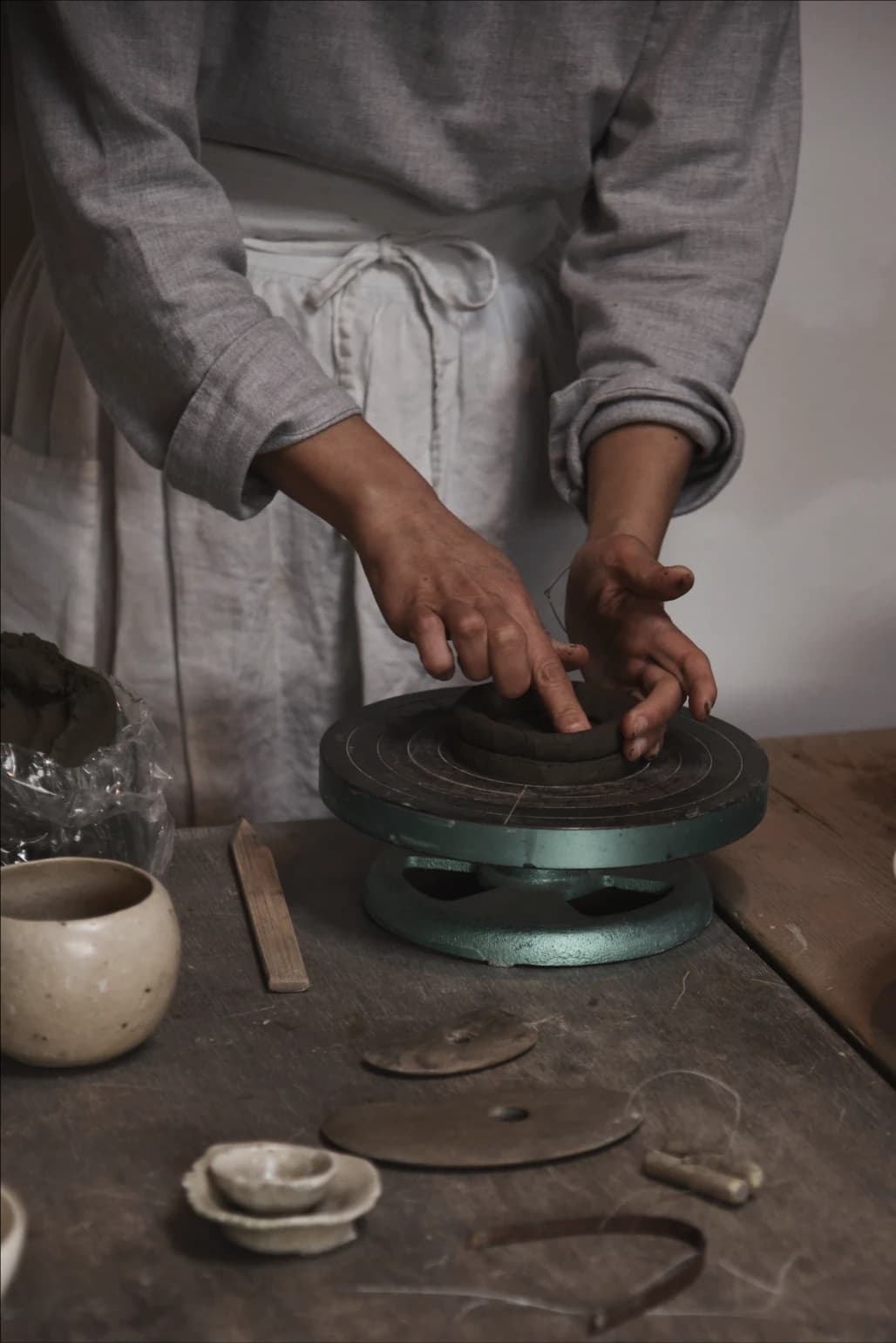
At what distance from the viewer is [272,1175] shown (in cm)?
86

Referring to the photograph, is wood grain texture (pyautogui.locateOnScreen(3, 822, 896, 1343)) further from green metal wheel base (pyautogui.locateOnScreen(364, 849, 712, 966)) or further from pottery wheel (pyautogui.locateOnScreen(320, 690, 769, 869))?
pottery wheel (pyautogui.locateOnScreen(320, 690, 769, 869))

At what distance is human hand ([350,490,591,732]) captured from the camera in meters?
1.25

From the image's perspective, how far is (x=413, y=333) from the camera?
1.76 m

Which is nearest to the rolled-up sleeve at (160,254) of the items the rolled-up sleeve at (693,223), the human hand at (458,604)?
the human hand at (458,604)

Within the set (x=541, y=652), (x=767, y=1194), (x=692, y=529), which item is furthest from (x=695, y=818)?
(x=692, y=529)

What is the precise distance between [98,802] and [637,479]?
0.70 metres

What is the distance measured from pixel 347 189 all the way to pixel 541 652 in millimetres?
727

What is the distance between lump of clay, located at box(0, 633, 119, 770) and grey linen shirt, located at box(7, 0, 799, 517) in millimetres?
304

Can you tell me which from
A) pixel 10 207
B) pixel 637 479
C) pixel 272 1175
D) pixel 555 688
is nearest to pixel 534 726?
pixel 555 688

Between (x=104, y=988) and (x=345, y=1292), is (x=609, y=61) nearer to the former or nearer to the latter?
(x=104, y=988)

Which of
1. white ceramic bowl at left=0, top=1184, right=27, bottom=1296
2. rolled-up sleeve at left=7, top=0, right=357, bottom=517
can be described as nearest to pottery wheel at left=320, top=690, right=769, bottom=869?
rolled-up sleeve at left=7, top=0, right=357, bottom=517

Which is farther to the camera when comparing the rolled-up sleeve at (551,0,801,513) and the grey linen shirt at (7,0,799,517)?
the rolled-up sleeve at (551,0,801,513)

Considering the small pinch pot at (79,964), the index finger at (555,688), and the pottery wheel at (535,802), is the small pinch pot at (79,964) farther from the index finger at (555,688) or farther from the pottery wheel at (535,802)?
the index finger at (555,688)

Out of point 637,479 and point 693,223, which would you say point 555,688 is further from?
point 693,223
